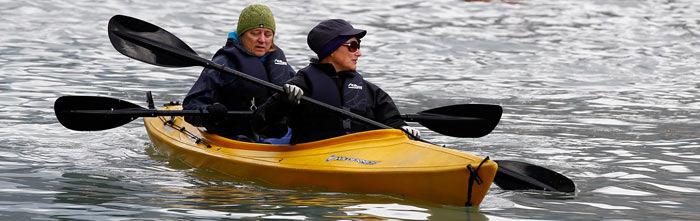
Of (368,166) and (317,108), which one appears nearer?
(368,166)

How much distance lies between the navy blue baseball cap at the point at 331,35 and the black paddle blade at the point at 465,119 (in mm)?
1190

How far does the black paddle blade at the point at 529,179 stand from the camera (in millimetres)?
5547

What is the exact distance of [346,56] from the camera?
5.52 meters

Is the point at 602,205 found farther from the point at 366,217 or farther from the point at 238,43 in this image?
the point at 238,43

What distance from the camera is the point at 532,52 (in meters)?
16.4

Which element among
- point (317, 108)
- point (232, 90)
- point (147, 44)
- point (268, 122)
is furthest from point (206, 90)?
point (317, 108)

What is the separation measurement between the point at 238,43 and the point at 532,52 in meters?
10.5

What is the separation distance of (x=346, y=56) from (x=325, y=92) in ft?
0.80

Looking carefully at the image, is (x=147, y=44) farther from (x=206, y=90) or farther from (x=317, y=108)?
(x=317, y=108)

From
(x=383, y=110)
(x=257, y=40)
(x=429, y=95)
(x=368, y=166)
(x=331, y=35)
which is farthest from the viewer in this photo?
(x=429, y=95)

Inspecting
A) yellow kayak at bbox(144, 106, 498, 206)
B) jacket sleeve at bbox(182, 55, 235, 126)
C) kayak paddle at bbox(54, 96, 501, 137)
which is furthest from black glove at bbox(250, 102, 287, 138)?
kayak paddle at bbox(54, 96, 501, 137)

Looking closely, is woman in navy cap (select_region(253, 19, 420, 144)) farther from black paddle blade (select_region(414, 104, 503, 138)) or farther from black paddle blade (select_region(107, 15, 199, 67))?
black paddle blade (select_region(107, 15, 199, 67))

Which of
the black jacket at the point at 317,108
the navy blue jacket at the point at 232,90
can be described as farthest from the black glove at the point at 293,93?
the navy blue jacket at the point at 232,90

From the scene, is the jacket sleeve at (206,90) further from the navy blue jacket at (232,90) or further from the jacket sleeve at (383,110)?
the jacket sleeve at (383,110)
